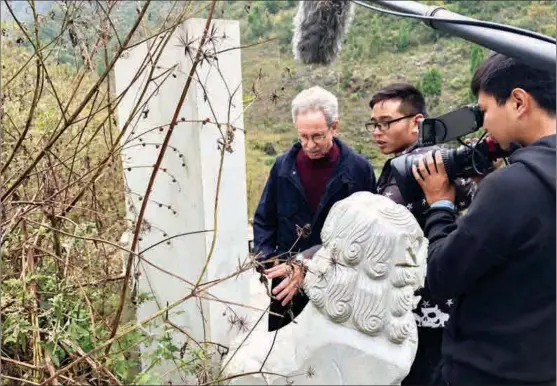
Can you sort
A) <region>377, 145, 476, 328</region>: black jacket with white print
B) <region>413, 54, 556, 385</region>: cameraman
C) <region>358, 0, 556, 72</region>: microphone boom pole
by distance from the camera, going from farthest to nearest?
1. <region>377, 145, 476, 328</region>: black jacket with white print
2. <region>413, 54, 556, 385</region>: cameraman
3. <region>358, 0, 556, 72</region>: microphone boom pole

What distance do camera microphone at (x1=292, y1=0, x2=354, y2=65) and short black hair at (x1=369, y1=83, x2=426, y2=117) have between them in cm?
32

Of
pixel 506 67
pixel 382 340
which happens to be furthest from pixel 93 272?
pixel 506 67

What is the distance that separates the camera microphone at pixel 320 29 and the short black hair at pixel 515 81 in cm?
89

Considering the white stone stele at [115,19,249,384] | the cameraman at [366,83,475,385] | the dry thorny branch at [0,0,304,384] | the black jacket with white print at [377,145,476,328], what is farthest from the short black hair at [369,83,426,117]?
the white stone stele at [115,19,249,384]

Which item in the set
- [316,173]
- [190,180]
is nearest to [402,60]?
[190,180]

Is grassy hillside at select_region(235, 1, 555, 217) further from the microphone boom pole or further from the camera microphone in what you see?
the microphone boom pole

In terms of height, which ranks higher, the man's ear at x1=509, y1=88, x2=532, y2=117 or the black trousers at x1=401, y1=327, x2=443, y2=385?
the man's ear at x1=509, y1=88, x2=532, y2=117

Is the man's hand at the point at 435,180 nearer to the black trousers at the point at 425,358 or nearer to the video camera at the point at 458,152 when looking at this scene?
the video camera at the point at 458,152

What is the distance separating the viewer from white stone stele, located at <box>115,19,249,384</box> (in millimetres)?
2250

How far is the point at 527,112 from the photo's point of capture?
104cm

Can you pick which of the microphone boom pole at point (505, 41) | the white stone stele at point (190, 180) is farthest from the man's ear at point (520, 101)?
the white stone stele at point (190, 180)

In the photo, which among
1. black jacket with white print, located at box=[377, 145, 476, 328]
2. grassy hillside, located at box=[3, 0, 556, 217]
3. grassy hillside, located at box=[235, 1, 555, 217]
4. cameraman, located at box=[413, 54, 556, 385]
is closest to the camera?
cameraman, located at box=[413, 54, 556, 385]

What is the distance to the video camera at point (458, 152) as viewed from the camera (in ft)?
4.25

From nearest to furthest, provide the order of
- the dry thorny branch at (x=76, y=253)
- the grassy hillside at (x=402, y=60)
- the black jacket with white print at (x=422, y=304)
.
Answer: the dry thorny branch at (x=76, y=253), the black jacket with white print at (x=422, y=304), the grassy hillside at (x=402, y=60)
